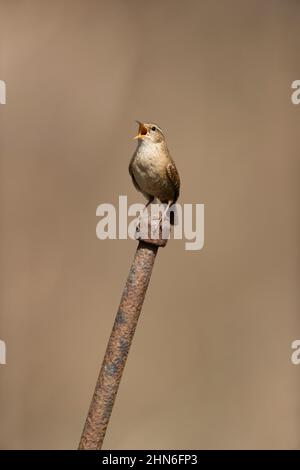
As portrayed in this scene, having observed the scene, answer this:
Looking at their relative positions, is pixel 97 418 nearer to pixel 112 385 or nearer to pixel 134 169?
pixel 112 385

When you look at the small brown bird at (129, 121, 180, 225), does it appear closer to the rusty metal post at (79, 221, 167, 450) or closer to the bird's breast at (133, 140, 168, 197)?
the bird's breast at (133, 140, 168, 197)

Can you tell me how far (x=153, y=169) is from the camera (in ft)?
6.46

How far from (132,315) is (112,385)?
0.14 meters

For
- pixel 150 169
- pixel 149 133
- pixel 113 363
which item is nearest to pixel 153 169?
pixel 150 169

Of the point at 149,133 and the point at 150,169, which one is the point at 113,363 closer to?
the point at 150,169

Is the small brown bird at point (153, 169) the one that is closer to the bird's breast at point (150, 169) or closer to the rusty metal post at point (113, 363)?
the bird's breast at point (150, 169)

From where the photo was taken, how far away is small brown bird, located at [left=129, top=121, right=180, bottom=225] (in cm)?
196

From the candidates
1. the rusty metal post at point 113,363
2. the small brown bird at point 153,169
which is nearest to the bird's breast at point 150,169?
the small brown bird at point 153,169

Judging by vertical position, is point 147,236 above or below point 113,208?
below

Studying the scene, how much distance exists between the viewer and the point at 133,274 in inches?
41.8

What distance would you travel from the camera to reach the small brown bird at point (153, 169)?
1956 mm
